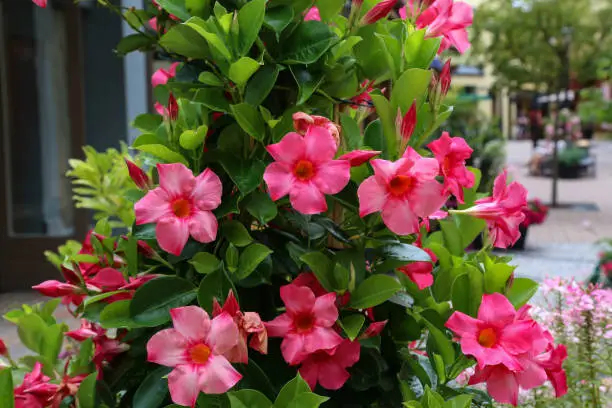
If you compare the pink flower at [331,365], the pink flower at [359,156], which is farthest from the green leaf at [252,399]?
the pink flower at [359,156]

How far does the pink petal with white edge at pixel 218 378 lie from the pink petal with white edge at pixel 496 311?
0.35 meters

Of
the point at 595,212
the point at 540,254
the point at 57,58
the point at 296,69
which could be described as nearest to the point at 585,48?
the point at 595,212

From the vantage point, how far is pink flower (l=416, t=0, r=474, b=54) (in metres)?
1.22

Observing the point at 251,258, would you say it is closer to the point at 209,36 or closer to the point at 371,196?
the point at 371,196

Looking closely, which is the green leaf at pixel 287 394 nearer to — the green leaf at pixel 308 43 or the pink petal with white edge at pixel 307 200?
the pink petal with white edge at pixel 307 200

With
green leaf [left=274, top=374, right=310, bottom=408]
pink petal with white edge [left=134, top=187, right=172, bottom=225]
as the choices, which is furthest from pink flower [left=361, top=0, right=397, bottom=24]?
green leaf [left=274, top=374, right=310, bottom=408]

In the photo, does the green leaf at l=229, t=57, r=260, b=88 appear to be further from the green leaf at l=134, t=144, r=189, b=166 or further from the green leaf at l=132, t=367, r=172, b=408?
the green leaf at l=132, t=367, r=172, b=408

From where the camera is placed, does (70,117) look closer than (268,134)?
No

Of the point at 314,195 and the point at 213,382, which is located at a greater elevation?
the point at 314,195

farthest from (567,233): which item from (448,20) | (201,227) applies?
(201,227)

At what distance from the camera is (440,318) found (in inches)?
43.8

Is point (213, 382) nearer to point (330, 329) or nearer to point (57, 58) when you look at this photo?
point (330, 329)

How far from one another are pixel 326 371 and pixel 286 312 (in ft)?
0.34

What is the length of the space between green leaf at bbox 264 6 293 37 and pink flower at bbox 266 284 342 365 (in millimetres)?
383
